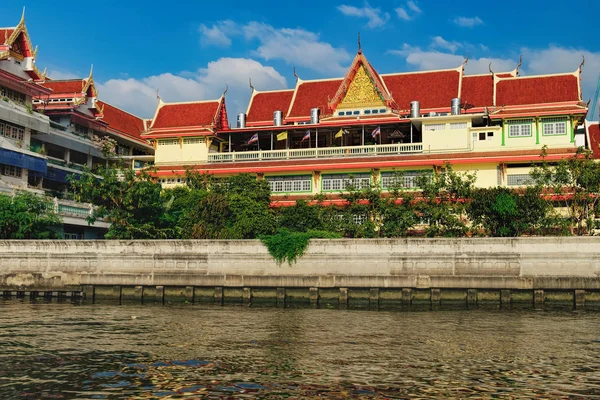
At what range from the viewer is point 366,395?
39.2 feet

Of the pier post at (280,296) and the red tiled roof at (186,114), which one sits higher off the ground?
the red tiled roof at (186,114)

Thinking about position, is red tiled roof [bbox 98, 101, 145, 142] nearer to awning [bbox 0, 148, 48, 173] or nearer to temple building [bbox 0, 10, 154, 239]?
temple building [bbox 0, 10, 154, 239]

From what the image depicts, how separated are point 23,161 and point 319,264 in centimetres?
2615

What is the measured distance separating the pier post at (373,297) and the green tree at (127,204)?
12.8 metres

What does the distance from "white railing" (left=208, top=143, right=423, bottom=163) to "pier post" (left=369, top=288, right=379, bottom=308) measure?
16.4 metres

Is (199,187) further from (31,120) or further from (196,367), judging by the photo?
(196,367)

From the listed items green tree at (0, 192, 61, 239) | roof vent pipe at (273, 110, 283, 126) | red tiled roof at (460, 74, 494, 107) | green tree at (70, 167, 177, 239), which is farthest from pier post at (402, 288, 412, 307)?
roof vent pipe at (273, 110, 283, 126)

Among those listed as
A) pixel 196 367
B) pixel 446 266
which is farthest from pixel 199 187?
pixel 196 367

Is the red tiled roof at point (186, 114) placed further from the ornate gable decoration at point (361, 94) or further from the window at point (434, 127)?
the window at point (434, 127)

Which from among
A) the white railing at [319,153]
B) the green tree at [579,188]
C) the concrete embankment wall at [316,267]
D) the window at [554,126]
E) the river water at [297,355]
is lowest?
the river water at [297,355]

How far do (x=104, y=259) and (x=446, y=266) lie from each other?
17.3m

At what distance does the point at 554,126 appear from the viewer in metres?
42.6

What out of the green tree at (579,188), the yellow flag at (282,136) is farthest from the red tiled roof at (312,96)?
the green tree at (579,188)

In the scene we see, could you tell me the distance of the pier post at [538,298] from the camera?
28.2 metres
